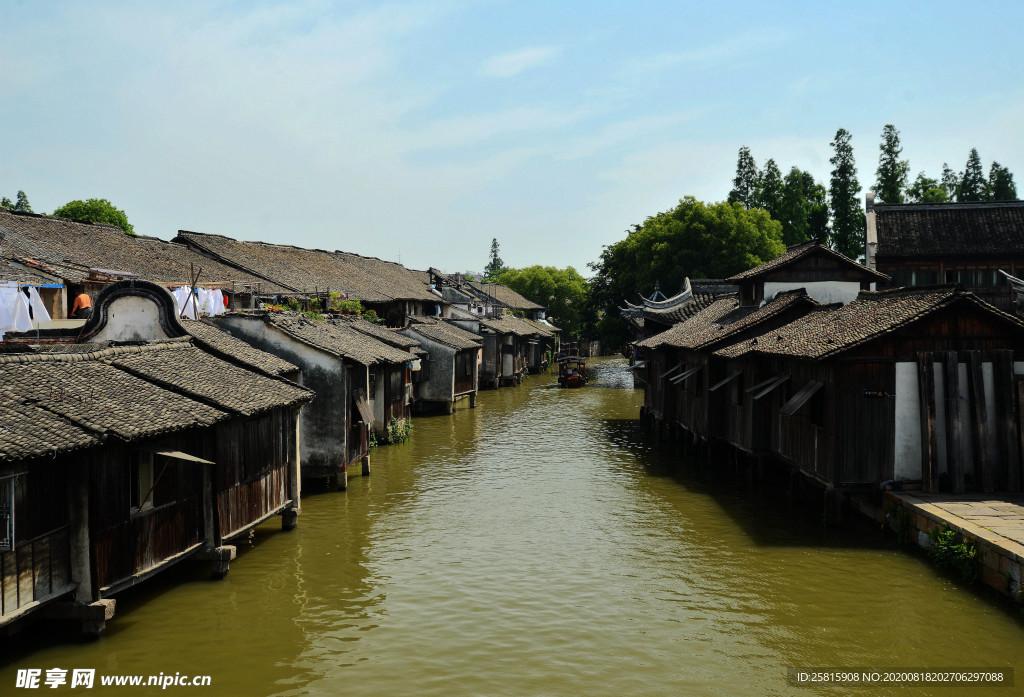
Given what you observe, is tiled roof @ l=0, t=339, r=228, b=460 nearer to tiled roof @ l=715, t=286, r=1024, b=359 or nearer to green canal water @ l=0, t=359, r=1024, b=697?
green canal water @ l=0, t=359, r=1024, b=697

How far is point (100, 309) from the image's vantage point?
1856cm

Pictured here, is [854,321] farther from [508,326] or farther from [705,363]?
[508,326]

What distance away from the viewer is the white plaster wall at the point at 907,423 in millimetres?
17531

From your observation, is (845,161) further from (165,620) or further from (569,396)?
→ (165,620)

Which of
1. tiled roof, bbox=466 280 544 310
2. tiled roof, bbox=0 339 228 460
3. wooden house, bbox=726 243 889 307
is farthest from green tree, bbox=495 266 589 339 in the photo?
tiled roof, bbox=0 339 228 460

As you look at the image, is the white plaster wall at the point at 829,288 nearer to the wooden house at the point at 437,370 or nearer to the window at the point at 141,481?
the wooden house at the point at 437,370

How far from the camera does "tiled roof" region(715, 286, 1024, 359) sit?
17328mm

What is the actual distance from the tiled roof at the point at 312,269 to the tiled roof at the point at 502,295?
2060cm

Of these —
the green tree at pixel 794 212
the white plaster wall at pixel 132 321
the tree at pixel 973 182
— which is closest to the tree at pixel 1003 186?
the tree at pixel 973 182

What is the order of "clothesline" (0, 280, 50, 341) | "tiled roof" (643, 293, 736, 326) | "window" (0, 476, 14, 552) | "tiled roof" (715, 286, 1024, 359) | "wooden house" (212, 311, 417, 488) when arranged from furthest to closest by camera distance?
"tiled roof" (643, 293, 736, 326)
"clothesline" (0, 280, 50, 341)
"wooden house" (212, 311, 417, 488)
"tiled roof" (715, 286, 1024, 359)
"window" (0, 476, 14, 552)

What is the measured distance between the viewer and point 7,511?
1050cm

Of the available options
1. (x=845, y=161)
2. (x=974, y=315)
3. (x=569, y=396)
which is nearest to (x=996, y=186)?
(x=845, y=161)

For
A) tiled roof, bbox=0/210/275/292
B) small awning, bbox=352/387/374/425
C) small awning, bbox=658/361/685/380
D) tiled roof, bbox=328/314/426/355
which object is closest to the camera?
small awning, bbox=352/387/374/425

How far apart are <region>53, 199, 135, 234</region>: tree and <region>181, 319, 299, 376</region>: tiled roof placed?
47.3 meters
